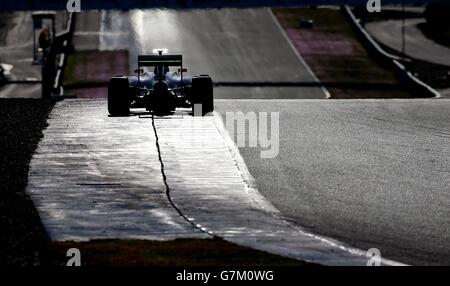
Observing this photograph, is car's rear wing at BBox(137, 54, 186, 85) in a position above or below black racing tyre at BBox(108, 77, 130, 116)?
above

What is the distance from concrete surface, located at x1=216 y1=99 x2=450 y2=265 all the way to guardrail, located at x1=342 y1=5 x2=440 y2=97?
74.2 ft

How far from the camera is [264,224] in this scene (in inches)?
809

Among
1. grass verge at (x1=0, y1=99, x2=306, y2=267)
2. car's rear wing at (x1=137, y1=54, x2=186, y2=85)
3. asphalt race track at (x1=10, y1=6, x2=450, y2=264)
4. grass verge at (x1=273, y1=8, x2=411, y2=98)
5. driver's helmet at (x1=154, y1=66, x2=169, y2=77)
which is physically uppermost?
car's rear wing at (x1=137, y1=54, x2=186, y2=85)

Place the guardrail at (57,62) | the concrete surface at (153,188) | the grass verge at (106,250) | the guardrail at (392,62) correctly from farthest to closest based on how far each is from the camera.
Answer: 1. the guardrail at (392,62)
2. the guardrail at (57,62)
3. the concrete surface at (153,188)
4. the grass verge at (106,250)

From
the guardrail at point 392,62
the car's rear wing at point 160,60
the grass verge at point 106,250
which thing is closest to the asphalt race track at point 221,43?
the guardrail at point 392,62

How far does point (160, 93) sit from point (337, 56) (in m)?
42.1

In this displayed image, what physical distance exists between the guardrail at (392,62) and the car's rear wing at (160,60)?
1078 inches

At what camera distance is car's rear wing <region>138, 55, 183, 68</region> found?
31.6 m

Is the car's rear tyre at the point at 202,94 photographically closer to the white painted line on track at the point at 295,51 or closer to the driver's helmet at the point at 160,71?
the driver's helmet at the point at 160,71

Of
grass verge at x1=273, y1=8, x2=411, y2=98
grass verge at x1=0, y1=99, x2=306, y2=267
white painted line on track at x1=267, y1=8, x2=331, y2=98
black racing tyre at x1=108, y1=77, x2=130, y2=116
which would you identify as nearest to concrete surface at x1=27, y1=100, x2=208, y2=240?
black racing tyre at x1=108, y1=77, x2=130, y2=116

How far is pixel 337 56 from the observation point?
7338cm

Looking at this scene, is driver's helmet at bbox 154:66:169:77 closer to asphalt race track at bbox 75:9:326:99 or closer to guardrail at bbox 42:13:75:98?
guardrail at bbox 42:13:75:98

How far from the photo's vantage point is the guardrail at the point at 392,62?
6049 cm
